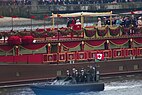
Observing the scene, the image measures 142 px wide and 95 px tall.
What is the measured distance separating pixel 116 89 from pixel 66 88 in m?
4.27

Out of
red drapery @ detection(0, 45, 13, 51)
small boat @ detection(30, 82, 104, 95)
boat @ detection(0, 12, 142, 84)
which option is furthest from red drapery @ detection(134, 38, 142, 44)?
red drapery @ detection(0, 45, 13, 51)

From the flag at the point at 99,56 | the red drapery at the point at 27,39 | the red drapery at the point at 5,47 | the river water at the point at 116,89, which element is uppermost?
the red drapery at the point at 27,39

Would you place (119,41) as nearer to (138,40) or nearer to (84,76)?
(138,40)

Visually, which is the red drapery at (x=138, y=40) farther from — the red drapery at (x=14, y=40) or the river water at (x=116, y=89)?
the red drapery at (x=14, y=40)

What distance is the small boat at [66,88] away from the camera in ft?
156

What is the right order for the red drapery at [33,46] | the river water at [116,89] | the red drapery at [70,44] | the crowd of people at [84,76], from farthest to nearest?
the red drapery at [70,44]
the red drapery at [33,46]
the river water at [116,89]
the crowd of people at [84,76]

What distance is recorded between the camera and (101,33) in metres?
53.8

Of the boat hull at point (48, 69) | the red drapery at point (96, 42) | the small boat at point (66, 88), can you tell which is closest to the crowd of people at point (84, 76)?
the small boat at point (66, 88)

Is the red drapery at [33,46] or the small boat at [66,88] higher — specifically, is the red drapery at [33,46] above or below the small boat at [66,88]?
above

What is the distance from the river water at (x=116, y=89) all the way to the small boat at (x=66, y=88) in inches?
13.7

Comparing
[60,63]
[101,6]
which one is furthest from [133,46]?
[101,6]

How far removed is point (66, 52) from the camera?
52.5 metres

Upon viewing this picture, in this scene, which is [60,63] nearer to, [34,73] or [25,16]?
[34,73]

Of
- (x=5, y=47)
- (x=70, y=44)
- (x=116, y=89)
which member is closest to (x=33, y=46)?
(x=5, y=47)
